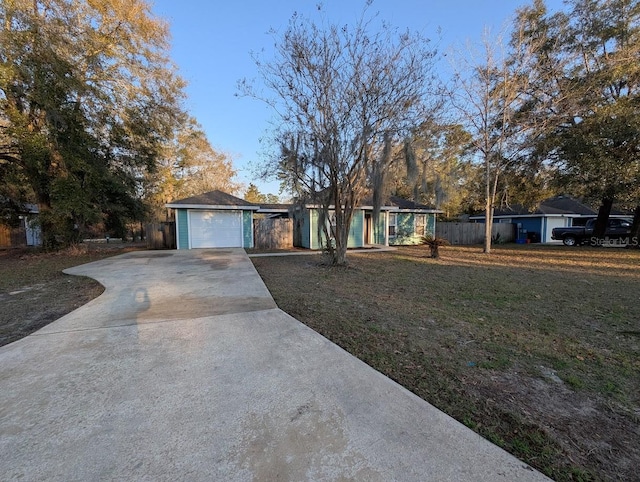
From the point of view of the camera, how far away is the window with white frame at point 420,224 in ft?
61.8

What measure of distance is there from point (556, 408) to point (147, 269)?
867 centimetres

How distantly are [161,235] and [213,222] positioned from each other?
110 inches

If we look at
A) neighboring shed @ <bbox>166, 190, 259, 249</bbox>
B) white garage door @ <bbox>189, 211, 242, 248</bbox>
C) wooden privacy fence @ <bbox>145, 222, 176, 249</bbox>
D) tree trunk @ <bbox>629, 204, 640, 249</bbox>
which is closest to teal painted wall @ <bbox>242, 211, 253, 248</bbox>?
neighboring shed @ <bbox>166, 190, 259, 249</bbox>

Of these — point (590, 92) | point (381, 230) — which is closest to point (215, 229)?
point (381, 230)

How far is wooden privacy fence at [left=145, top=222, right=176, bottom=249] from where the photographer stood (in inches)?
589

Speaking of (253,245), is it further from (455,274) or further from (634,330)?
(634,330)

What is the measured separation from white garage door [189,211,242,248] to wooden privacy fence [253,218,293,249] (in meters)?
0.94

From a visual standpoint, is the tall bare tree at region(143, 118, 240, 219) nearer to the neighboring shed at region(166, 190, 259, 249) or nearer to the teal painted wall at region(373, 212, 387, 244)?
the neighboring shed at region(166, 190, 259, 249)

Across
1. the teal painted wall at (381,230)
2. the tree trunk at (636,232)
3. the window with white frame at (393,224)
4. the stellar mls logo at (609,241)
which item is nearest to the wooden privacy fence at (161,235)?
the teal painted wall at (381,230)

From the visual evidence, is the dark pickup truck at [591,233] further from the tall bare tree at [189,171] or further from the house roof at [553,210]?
the tall bare tree at [189,171]

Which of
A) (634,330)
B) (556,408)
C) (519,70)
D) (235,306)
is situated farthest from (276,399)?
(519,70)

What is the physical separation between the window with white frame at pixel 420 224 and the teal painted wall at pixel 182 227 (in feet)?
43.1

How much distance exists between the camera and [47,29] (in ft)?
32.9

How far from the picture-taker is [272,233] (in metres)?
16.0
